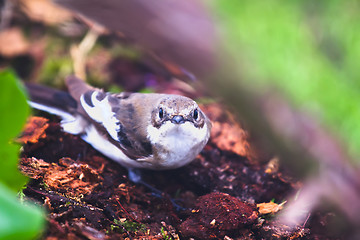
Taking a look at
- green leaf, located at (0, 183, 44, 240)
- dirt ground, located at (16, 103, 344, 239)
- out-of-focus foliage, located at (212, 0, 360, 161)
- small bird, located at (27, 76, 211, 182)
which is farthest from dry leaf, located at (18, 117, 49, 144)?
out-of-focus foliage, located at (212, 0, 360, 161)

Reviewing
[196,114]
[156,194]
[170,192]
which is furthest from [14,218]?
[196,114]

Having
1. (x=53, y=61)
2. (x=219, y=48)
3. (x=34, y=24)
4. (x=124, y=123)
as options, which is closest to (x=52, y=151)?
(x=124, y=123)

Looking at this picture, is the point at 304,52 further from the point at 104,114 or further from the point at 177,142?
the point at 104,114

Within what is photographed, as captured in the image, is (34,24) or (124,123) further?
(34,24)

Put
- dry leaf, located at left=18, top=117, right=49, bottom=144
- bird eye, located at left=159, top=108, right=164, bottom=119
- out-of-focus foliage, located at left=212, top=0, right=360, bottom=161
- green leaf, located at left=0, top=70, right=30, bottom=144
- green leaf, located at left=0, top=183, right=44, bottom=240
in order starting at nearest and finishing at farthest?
1. green leaf, located at left=0, top=183, right=44, bottom=240
2. green leaf, located at left=0, top=70, right=30, bottom=144
3. out-of-focus foliage, located at left=212, top=0, right=360, bottom=161
4. dry leaf, located at left=18, top=117, right=49, bottom=144
5. bird eye, located at left=159, top=108, right=164, bottom=119

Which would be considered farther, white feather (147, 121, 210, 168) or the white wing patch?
the white wing patch

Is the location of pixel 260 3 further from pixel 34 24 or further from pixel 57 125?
pixel 34 24

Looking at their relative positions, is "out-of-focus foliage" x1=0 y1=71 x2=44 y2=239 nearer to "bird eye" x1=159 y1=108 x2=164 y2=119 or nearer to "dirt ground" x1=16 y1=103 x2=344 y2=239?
"dirt ground" x1=16 y1=103 x2=344 y2=239

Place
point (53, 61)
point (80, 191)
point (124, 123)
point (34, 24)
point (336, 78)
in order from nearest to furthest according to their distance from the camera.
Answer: point (80, 191) → point (124, 123) → point (336, 78) → point (53, 61) → point (34, 24)

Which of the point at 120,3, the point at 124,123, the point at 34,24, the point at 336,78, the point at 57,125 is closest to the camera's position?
the point at 120,3
